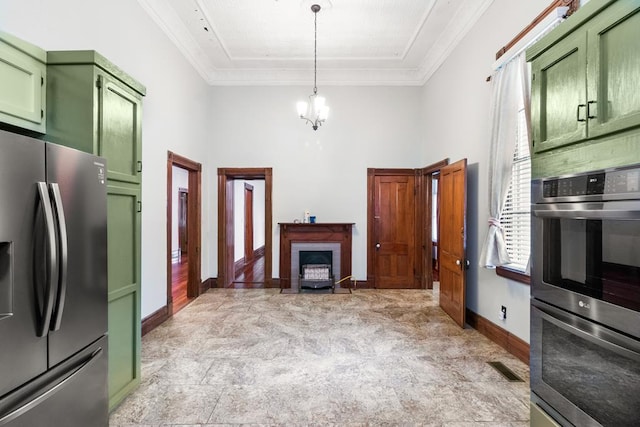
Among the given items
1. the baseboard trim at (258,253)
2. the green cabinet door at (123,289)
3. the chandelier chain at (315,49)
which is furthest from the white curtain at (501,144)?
the baseboard trim at (258,253)

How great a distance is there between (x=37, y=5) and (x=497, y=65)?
3.80m

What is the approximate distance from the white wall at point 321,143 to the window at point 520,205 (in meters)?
2.62

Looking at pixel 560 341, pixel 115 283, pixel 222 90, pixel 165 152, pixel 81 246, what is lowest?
pixel 560 341

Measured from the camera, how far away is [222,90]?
5660mm

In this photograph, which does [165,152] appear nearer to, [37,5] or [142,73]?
[142,73]

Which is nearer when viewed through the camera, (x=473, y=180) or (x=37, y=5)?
(x=37, y=5)

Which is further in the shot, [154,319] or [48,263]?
[154,319]

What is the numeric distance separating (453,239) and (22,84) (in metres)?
4.13

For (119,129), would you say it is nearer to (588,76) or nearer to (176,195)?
(588,76)

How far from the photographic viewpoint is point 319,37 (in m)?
4.51

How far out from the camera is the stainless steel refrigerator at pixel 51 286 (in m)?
1.23

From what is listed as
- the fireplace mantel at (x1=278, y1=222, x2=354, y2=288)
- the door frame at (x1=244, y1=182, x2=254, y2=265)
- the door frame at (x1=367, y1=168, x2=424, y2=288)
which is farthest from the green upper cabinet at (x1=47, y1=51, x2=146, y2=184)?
the door frame at (x1=244, y1=182, x2=254, y2=265)

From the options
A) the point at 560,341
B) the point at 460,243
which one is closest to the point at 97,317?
the point at 560,341

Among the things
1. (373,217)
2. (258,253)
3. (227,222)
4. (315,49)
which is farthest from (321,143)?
(258,253)
